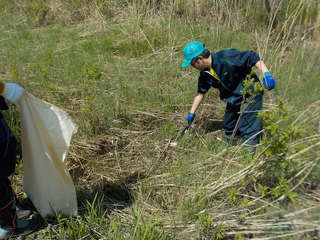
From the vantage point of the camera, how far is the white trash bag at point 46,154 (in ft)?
5.98

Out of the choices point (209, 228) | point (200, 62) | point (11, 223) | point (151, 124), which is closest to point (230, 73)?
point (200, 62)

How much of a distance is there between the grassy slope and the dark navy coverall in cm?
25

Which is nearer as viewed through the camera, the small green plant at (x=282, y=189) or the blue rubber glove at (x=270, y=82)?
the small green plant at (x=282, y=189)

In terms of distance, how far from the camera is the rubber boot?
179 centimetres

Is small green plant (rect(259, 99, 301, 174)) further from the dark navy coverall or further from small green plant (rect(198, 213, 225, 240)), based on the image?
the dark navy coverall

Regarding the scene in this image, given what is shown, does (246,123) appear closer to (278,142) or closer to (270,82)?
(270,82)

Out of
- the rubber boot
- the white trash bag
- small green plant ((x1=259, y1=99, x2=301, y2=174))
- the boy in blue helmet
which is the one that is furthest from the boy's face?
the rubber boot

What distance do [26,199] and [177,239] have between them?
1.07 metres

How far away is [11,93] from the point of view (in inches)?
66.9

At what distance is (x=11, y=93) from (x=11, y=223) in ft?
2.45

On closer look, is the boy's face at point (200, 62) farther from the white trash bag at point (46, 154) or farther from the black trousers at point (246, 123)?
the white trash bag at point (46, 154)

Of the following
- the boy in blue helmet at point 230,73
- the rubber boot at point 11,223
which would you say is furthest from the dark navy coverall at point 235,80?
the rubber boot at point 11,223

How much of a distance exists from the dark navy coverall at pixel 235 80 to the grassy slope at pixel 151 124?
25cm

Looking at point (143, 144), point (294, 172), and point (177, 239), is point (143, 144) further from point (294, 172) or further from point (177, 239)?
point (294, 172)
